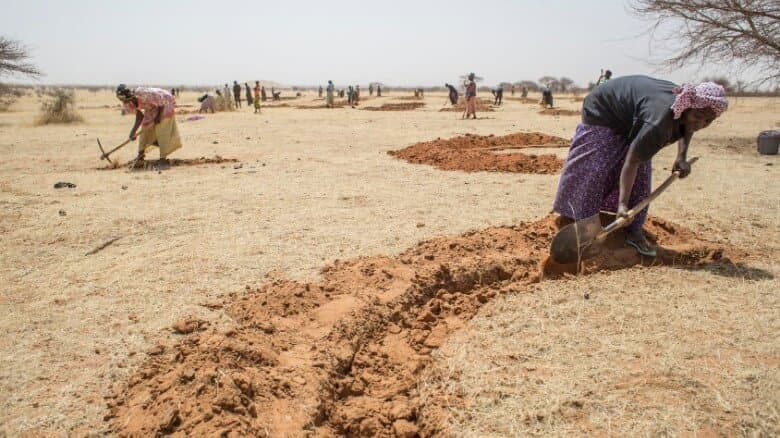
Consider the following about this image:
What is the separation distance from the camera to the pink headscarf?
9.50 ft

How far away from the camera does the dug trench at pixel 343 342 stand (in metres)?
2.21

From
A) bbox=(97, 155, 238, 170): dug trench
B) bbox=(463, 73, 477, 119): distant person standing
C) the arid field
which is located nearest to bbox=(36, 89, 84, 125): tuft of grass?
bbox=(97, 155, 238, 170): dug trench

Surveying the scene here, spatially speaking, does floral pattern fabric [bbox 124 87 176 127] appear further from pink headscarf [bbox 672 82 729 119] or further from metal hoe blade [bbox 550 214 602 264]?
pink headscarf [bbox 672 82 729 119]

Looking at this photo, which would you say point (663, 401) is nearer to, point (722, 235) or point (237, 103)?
point (722, 235)

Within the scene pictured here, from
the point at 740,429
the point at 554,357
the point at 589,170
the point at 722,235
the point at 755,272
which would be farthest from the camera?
the point at 722,235

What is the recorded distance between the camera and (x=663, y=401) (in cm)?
214

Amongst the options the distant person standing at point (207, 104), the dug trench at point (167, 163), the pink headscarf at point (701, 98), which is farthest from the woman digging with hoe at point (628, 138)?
the distant person standing at point (207, 104)

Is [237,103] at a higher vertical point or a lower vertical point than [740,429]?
higher

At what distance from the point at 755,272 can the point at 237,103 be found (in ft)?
92.8

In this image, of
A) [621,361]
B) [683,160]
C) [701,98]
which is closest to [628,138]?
[683,160]

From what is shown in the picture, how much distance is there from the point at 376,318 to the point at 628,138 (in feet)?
7.43

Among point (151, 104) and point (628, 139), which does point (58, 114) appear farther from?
point (628, 139)

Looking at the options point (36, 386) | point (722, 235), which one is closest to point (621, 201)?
point (722, 235)

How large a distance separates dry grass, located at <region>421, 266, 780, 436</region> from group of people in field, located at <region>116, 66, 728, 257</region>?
25.9 inches
